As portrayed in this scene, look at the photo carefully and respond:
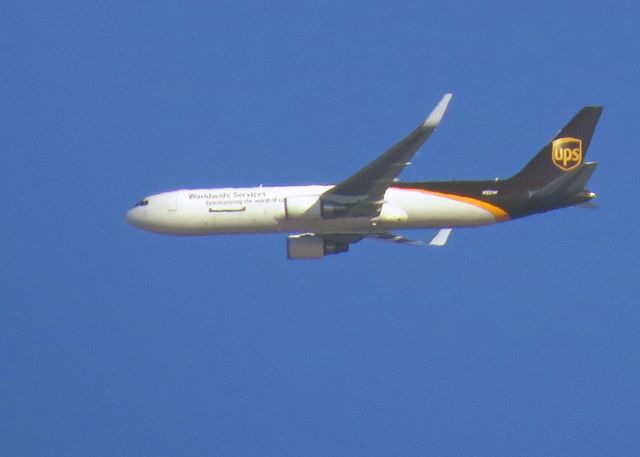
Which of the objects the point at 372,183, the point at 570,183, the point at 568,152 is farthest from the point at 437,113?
the point at 568,152

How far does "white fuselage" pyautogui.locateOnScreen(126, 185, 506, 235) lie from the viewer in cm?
5881

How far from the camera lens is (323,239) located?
61375 mm

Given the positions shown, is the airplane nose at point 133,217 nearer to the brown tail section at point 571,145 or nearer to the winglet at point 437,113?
the winglet at point 437,113

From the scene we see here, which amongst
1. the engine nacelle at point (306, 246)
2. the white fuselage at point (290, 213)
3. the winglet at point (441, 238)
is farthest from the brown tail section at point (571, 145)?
the engine nacelle at point (306, 246)

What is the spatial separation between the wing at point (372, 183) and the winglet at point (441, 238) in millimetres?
6106

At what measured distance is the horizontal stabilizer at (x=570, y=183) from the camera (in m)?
57.6

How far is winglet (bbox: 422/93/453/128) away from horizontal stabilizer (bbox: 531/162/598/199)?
6325 mm

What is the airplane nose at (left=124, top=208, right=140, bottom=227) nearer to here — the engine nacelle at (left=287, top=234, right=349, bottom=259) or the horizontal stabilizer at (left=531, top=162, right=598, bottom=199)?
the engine nacelle at (left=287, top=234, right=349, bottom=259)

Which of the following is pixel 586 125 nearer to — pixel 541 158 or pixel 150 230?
pixel 541 158

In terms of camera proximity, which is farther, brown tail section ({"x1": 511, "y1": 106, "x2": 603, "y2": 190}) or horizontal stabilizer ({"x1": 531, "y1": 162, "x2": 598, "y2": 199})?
brown tail section ({"x1": 511, "y1": 106, "x2": 603, "y2": 190})

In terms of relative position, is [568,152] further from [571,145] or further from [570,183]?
[570,183]

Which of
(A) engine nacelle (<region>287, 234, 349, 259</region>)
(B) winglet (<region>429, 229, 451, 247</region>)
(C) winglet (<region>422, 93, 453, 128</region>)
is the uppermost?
(C) winglet (<region>422, 93, 453, 128</region>)

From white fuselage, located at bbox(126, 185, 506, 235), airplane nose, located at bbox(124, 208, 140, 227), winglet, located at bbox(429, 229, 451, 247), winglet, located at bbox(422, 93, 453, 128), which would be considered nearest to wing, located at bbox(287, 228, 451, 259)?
white fuselage, located at bbox(126, 185, 506, 235)

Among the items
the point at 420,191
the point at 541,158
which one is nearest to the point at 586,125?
the point at 541,158
